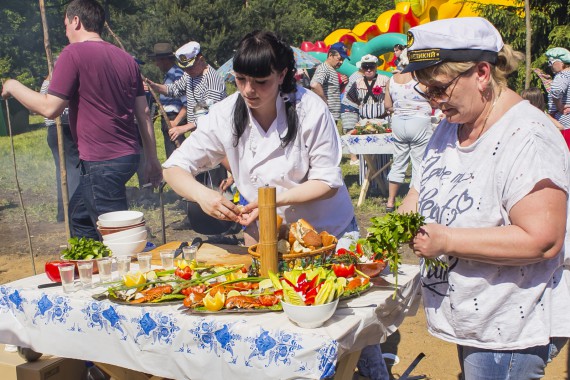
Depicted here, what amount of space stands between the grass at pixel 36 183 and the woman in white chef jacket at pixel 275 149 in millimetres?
5013

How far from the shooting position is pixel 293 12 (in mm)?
31000

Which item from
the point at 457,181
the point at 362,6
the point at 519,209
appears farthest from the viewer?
the point at 362,6

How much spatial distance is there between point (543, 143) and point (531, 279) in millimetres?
404

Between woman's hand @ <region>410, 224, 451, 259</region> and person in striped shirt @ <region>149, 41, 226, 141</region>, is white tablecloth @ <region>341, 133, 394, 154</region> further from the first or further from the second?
woman's hand @ <region>410, 224, 451, 259</region>

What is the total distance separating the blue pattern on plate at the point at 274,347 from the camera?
74.7 inches

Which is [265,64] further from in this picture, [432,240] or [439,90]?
[432,240]

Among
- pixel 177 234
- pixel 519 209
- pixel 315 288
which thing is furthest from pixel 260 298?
pixel 177 234

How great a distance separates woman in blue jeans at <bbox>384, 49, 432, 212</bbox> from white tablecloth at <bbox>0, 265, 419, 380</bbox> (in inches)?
196

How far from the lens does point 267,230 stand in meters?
2.31

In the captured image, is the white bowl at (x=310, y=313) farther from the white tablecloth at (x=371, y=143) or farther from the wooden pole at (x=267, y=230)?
the white tablecloth at (x=371, y=143)

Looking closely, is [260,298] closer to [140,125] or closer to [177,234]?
[140,125]

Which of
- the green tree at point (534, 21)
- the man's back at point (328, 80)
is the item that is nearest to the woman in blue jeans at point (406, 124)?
the man's back at point (328, 80)

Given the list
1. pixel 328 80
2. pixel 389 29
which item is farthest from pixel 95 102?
pixel 389 29

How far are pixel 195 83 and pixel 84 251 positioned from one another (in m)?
4.71
